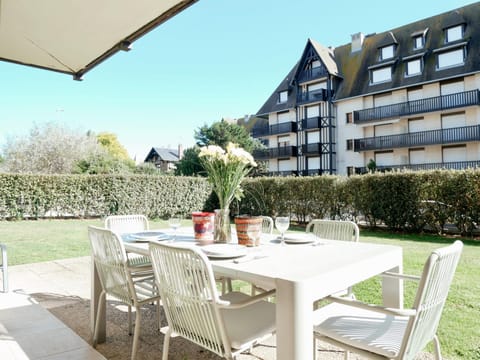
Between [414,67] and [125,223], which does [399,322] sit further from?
[414,67]

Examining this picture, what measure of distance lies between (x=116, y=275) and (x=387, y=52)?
2149cm

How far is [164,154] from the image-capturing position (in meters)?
40.6

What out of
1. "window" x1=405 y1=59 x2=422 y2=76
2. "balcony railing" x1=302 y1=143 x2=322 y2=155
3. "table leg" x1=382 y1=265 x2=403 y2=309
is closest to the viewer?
"table leg" x1=382 y1=265 x2=403 y2=309

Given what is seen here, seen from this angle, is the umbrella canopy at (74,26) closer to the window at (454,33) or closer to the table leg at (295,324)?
the table leg at (295,324)

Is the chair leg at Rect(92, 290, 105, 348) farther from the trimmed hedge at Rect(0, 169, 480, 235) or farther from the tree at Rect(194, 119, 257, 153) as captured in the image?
the tree at Rect(194, 119, 257, 153)

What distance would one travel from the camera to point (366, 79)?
20062mm

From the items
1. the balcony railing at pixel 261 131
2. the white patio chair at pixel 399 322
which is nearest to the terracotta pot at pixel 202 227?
the white patio chair at pixel 399 322

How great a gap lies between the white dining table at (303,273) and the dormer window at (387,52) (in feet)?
67.4

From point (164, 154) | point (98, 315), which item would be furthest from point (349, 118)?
point (164, 154)

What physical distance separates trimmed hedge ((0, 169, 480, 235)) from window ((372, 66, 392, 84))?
483 inches

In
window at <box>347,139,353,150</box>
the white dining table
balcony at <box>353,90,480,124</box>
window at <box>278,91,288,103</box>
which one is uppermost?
window at <box>278,91,288,103</box>

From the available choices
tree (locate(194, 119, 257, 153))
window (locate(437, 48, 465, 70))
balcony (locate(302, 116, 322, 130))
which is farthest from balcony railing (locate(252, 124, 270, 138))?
window (locate(437, 48, 465, 70))

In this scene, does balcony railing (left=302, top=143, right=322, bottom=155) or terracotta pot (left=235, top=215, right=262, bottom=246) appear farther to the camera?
balcony railing (left=302, top=143, right=322, bottom=155)

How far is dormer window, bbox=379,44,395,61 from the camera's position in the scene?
763 inches
